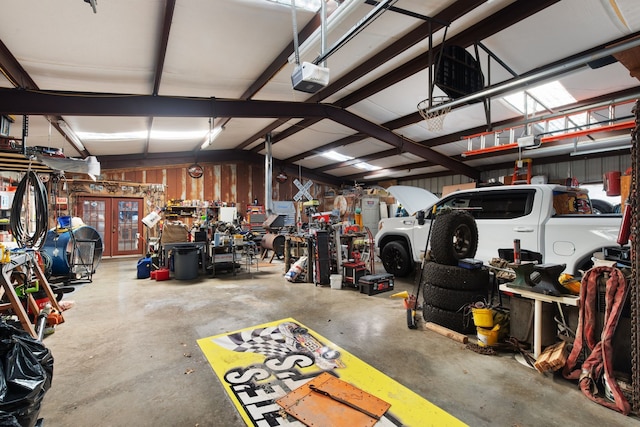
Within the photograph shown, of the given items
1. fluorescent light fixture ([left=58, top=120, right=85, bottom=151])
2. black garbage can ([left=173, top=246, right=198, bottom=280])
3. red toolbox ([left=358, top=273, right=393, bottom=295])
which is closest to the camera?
red toolbox ([left=358, top=273, right=393, bottom=295])

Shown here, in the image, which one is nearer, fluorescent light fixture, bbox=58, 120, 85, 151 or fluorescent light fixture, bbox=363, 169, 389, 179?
fluorescent light fixture, bbox=58, 120, 85, 151

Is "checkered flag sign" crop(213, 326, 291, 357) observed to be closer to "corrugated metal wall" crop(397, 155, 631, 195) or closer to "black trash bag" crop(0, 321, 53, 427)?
"black trash bag" crop(0, 321, 53, 427)

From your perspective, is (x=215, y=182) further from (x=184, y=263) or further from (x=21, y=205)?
(x=21, y=205)

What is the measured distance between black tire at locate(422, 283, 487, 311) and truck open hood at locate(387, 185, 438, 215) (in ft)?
8.72

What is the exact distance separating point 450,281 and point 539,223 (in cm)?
168

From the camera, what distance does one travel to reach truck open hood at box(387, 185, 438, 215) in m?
5.91

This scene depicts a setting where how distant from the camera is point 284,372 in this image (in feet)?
8.08

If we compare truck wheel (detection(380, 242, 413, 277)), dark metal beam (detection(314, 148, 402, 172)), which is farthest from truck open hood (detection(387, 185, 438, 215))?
dark metal beam (detection(314, 148, 402, 172))

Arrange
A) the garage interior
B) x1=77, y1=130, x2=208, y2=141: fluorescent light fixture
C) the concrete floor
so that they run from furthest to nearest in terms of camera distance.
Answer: x1=77, y1=130, x2=208, y2=141: fluorescent light fixture
the garage interior
the concrete floor

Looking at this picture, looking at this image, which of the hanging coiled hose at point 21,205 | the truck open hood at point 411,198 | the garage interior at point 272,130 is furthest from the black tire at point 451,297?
the hanging coiled hose at point 21,205

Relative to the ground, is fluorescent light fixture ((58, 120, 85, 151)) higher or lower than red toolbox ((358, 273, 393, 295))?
higher

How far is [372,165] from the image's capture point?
39.8ft

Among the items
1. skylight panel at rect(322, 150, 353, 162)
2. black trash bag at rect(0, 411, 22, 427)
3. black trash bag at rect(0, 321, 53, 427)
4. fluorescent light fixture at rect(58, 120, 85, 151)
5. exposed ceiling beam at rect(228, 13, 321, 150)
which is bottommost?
black trash bag at rect(0, 411, 22, 427)

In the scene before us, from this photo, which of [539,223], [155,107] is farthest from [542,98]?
[155,107]
